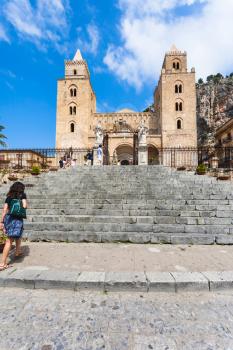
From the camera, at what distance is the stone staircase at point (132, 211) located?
534cm

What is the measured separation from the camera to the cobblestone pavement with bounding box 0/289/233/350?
2037 mm

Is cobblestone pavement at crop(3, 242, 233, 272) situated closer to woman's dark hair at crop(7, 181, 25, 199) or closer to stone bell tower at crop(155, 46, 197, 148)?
woman's dark hair at crop(7, 181, 25, 199)

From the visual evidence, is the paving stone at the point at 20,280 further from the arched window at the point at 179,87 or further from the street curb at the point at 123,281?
the arched window at the point at 179,87

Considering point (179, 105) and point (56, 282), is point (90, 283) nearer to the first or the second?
point (56, 282)

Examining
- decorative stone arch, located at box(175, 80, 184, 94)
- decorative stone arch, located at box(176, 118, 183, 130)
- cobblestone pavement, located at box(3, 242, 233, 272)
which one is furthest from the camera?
decorative stone arch, located at box(175, 80, 184, 94)

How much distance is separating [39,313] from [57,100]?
136 ft

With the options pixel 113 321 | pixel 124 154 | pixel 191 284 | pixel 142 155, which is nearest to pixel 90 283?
pixel 113 321

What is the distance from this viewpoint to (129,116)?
40531 mm

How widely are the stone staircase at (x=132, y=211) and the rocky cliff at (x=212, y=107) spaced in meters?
39.1

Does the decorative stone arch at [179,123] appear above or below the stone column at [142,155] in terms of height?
above

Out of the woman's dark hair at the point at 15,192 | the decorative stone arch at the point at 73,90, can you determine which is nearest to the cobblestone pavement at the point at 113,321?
the woman's dark hair at the point at 15,192

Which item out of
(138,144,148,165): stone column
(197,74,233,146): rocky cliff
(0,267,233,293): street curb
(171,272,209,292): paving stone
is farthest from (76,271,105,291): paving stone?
(197,74,233,146): rocky cliff

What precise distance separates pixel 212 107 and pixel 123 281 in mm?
52695

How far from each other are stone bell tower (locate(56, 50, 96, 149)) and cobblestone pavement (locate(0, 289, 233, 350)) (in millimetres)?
35456
